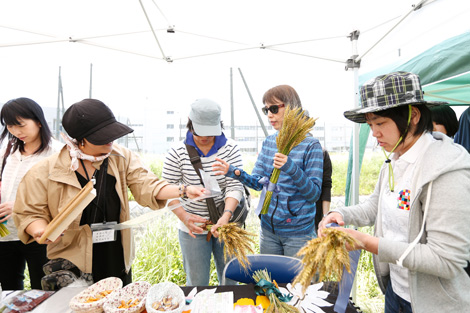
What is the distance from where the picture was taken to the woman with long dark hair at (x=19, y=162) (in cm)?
210

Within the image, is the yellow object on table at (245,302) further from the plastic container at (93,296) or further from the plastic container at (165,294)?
the plastic container at (93,296)

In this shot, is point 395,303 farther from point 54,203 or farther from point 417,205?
point 54,203

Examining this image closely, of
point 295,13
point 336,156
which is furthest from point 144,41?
point 336,156

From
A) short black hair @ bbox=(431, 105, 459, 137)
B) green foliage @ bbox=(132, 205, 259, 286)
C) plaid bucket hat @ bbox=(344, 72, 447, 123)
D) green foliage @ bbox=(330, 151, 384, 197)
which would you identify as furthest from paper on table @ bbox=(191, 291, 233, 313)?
green foliage @ bbox=(330, 151, 384, 197)

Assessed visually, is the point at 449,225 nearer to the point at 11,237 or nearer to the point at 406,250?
the point at 406,250

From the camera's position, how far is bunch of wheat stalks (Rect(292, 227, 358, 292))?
95cm

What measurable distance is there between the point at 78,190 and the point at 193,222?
0.82 m

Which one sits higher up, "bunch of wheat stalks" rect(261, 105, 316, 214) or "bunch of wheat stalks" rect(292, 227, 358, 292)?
"bunch of wheat stalks" rect(261, 105, 316, 214)

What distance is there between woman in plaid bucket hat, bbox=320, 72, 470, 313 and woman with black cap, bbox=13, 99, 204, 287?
117 cm

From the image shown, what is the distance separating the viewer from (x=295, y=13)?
2.51 m

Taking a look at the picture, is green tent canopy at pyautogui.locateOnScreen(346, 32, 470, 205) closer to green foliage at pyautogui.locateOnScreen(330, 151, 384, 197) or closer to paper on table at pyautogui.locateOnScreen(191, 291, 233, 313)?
paper on table at pyautogui.locateOnScreen(191, 291, 233, 313)

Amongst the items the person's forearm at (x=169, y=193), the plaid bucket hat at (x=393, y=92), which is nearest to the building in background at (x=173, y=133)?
the person's forearm at (x=169, y=193)

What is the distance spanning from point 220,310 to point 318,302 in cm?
53

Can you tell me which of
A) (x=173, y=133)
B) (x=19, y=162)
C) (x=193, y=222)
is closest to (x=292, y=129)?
(x=193, y=222)
